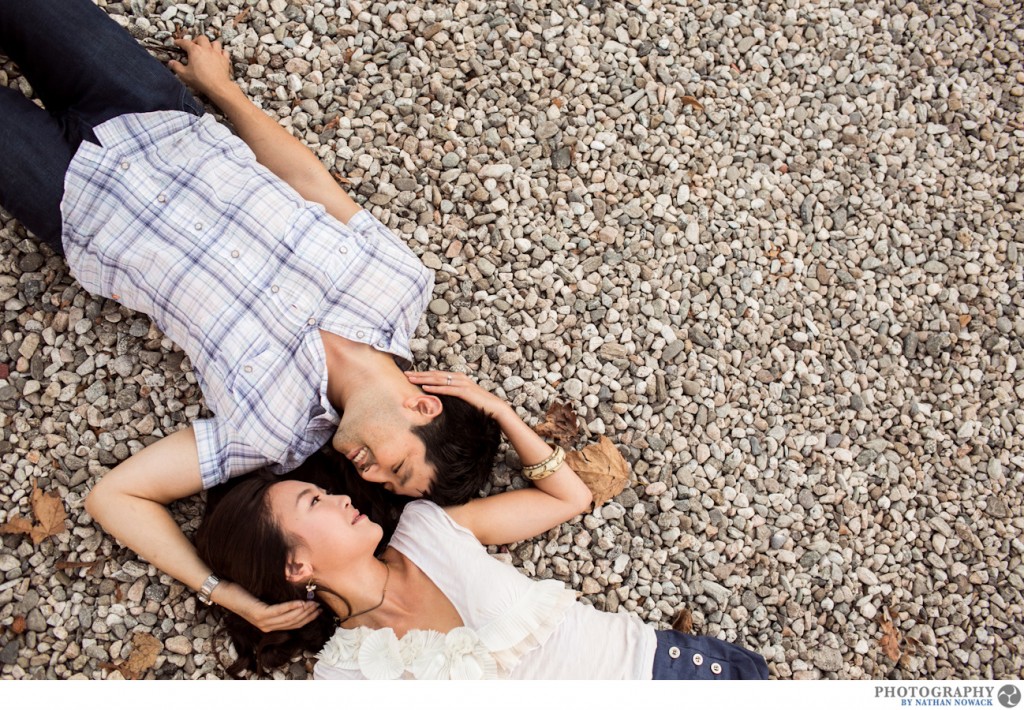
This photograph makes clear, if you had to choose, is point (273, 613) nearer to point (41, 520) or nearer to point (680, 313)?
point (41, 520)

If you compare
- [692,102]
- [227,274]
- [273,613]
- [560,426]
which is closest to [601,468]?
[560,426]

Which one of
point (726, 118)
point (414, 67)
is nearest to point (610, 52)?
point (726, 118)

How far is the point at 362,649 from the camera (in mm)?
2957

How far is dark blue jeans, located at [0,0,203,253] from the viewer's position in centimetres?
311

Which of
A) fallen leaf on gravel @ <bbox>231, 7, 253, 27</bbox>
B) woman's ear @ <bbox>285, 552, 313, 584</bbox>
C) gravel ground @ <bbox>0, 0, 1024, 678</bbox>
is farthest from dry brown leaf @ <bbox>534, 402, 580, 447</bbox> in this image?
fallen leaf on gravel @ <bbox>231, 7, 253, 27</bbox>

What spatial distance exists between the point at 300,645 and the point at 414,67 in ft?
8.55

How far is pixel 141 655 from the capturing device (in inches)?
124

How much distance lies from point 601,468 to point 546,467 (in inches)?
11.2

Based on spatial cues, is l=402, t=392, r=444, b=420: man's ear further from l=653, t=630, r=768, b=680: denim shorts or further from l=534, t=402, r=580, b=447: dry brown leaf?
l=653, t=630, r=768, b=680: denim shorts

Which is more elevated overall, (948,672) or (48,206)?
(48,206)

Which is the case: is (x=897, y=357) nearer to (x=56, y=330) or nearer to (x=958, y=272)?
(x=958, y=272)

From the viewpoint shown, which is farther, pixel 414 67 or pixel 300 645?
pixel 414 67

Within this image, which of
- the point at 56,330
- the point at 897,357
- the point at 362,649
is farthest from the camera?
the point at 897,357

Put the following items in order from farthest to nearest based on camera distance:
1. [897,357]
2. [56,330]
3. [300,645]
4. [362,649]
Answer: [897,357] → [56,330] → [300,645] → [362,649]
